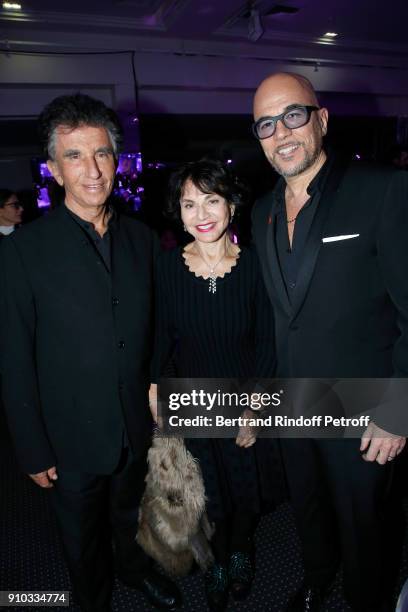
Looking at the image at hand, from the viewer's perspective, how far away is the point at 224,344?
1816 millimetres

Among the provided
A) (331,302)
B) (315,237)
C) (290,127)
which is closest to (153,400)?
(331,302)

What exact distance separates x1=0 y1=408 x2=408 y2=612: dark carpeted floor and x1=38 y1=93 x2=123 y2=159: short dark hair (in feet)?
6.86

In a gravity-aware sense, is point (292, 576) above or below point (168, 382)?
below

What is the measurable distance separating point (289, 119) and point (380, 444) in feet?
4.28

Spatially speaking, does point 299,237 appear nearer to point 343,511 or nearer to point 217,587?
point 343,511

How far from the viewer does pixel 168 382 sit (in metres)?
1.91

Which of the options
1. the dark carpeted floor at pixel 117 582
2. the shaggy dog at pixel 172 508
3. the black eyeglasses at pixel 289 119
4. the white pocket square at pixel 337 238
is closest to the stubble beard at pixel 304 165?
the black eyeglasses at pixel 289 119

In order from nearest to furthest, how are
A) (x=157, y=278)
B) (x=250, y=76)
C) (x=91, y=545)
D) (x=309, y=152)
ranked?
1. (x=309, y=152)
2. (x=91, y=545)
3. (x=157, y=278)
4. (x=250, y=76)

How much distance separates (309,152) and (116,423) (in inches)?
51.7

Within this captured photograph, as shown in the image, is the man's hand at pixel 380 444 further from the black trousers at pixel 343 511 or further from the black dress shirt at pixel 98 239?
the black dress shirt at pixel 98 239

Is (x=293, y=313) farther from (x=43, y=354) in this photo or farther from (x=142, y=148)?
(x=142, y=148)

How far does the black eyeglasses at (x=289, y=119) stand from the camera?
63.8 inches

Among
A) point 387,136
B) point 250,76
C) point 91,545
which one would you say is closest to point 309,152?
point 91,545

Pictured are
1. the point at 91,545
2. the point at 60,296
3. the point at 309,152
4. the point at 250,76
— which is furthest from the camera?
the point at 250,76
